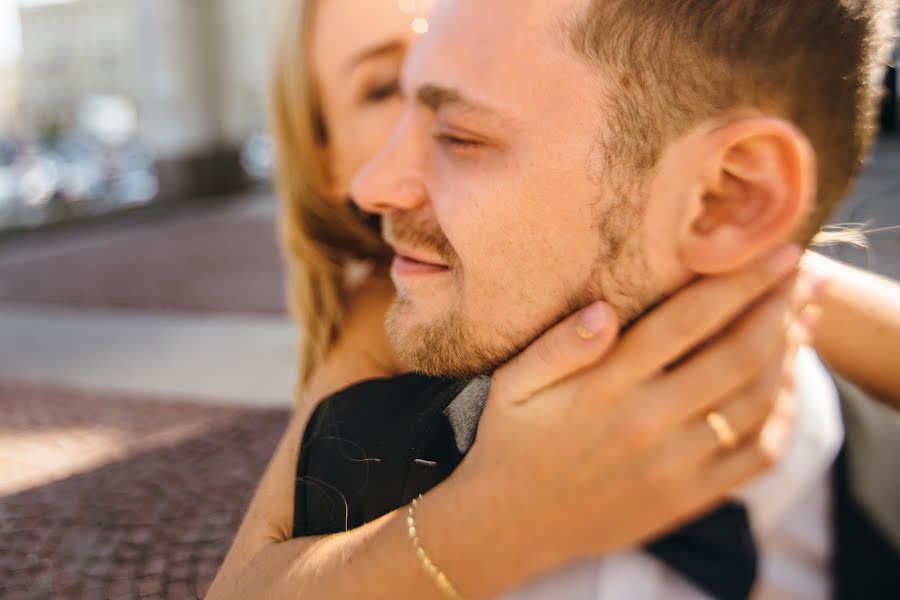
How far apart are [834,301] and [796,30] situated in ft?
2.15

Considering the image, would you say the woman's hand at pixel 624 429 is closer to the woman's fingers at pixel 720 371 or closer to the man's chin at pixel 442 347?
the woman's fingers at pixel 720 371

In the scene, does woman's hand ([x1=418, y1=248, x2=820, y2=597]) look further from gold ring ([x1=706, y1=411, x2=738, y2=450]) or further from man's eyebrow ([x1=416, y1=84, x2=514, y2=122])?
man's eyebrow ([x1=416, y1=84, x2=514, y2=122])

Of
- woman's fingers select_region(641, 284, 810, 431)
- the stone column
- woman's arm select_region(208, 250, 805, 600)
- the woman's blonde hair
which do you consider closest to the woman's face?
the woman's blonde hair

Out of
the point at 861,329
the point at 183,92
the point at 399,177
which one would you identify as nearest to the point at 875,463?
the point at 861,329

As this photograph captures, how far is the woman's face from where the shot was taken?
2.48 m

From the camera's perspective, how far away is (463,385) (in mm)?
1537

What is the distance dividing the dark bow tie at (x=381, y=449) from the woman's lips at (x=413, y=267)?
0.75 ft

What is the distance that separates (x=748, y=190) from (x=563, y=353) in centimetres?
41

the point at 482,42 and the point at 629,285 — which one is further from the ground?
the point at 482,42

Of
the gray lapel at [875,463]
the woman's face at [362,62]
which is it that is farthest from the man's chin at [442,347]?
the woman's face at [362,62]

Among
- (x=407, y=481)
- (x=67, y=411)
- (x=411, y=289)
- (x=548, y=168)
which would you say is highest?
(x=548, y=168)

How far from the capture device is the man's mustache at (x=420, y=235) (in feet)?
4.91

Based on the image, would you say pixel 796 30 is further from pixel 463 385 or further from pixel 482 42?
pixel 463 385

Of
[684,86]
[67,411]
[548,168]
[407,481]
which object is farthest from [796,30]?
[67,411]
